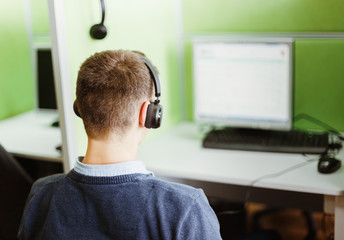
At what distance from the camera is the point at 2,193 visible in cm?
175

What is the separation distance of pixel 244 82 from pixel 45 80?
103 cm

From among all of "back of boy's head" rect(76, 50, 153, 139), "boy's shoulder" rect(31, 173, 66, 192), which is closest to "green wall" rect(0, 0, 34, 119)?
"boy's shoulder" rect(31, 173, 66, 192)

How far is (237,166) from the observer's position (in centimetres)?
169

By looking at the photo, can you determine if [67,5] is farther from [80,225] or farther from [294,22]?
[294,22]

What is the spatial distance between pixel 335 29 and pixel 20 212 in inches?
55.3

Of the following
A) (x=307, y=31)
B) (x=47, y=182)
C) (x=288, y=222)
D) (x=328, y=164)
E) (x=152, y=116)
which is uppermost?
(x=307, y=31)

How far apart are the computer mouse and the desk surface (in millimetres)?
16

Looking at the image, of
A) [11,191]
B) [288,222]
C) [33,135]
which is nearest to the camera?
[11,191]

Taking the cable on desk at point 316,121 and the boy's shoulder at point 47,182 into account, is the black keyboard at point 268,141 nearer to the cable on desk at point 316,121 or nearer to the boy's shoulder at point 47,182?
the cable on desk at point 316,121

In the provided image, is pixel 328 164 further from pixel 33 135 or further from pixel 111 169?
pixel 33 135

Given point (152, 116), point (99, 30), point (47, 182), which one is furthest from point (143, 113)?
point (99, 30)

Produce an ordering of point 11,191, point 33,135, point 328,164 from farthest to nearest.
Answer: point 33,135 → point 11,191 → point 328,164

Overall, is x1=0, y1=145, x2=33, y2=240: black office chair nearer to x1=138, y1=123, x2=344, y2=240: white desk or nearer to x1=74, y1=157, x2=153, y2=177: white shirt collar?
x1=138, y1=123, x2=344, y2=240: white desk

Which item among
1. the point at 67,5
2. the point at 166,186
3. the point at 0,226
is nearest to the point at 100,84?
the point at 166,186
